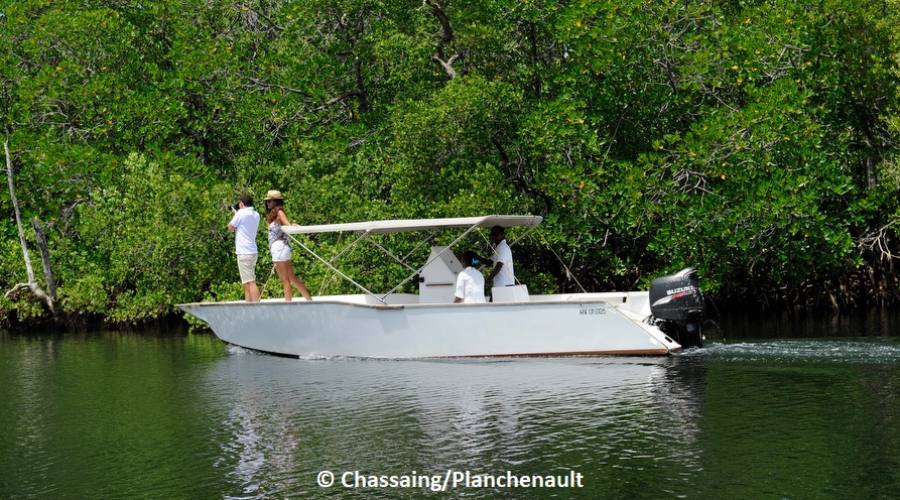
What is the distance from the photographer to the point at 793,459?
10.4m

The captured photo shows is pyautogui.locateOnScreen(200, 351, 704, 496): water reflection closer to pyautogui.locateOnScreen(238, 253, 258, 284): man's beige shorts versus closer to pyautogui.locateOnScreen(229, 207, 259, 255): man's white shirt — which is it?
pyautogui.locateOnScreen(238, 253, 258, 284): man's beige shorts

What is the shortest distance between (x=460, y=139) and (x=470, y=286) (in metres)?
7.74

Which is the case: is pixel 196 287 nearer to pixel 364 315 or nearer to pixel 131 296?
pixel 131 296

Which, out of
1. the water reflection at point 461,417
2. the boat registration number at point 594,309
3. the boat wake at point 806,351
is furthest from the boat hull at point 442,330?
the boat wake at point 806,351

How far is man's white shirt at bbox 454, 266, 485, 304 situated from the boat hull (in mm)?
248

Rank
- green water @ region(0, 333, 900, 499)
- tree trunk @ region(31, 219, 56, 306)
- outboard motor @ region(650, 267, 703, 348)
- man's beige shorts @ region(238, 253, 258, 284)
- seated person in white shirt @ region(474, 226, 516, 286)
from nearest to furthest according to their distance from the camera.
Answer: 1. green water @ region(0, 333, 900, 499)
2. outboard motor @ region(650, 267, 703, 348)
3. seated person in white shirt @ region(474, 226, 516, 286)
4. man's beige shorts @ region(238, 253, 258, 284)
5. tree trunk @ region(31, 219, 56, 306)

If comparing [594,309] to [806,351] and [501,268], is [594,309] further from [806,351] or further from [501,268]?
[806,351]

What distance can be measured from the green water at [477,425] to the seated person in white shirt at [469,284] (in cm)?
94

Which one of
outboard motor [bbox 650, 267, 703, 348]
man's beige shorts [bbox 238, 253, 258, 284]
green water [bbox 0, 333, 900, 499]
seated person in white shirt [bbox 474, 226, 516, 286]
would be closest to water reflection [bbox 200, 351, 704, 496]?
green water [bbox 0, 333, 900, 499]

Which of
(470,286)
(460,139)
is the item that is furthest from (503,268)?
(460,139)

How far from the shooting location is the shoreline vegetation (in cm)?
2330

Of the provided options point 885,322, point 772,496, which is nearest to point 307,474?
point 772,496

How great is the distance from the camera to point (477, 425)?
489 inches

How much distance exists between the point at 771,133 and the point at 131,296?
14390mm
